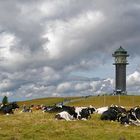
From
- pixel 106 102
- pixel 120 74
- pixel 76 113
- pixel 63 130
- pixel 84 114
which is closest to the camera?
pixel 63 130

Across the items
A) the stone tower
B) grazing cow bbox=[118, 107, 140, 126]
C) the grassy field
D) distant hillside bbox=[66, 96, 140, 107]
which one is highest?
the stone tower

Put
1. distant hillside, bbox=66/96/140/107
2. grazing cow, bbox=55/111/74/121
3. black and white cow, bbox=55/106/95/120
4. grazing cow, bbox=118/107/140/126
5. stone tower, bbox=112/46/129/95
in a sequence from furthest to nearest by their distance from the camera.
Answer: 1. stone tower, bbox=112/46/129/95
2. distant hillside, bbox=66/96/140/107
3. black and white cow, bbox=55/106/95/120
4. grazing cow, bbox=55/111/74/121
5. grazing cow, bbox=118/107/140/126

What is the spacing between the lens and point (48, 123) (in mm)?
32438

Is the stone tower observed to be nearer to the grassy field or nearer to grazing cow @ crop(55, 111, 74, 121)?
grazing cow @ crop(55, 111, 74, 121)

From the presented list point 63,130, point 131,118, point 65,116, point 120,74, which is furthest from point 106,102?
point 63,130

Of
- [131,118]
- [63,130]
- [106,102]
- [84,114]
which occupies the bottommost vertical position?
[63,130]

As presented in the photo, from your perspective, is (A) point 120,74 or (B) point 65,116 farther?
(A) point 120,74

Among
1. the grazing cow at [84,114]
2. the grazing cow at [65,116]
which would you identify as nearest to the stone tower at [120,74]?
the grazing cow at [84,114]

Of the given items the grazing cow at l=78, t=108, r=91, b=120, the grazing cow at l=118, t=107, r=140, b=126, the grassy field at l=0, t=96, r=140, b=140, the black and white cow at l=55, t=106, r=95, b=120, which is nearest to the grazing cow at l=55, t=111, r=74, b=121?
the black and white cow at l=55, t=106, r=95, b=120

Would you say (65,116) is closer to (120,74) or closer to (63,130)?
(63,130)

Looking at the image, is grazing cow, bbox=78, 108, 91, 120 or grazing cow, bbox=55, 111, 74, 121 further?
grazing cow, bbox=78, 108, 91, 120

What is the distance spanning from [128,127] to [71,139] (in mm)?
6448

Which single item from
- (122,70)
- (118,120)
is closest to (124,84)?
(122,70)

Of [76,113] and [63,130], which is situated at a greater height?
[76,113]
